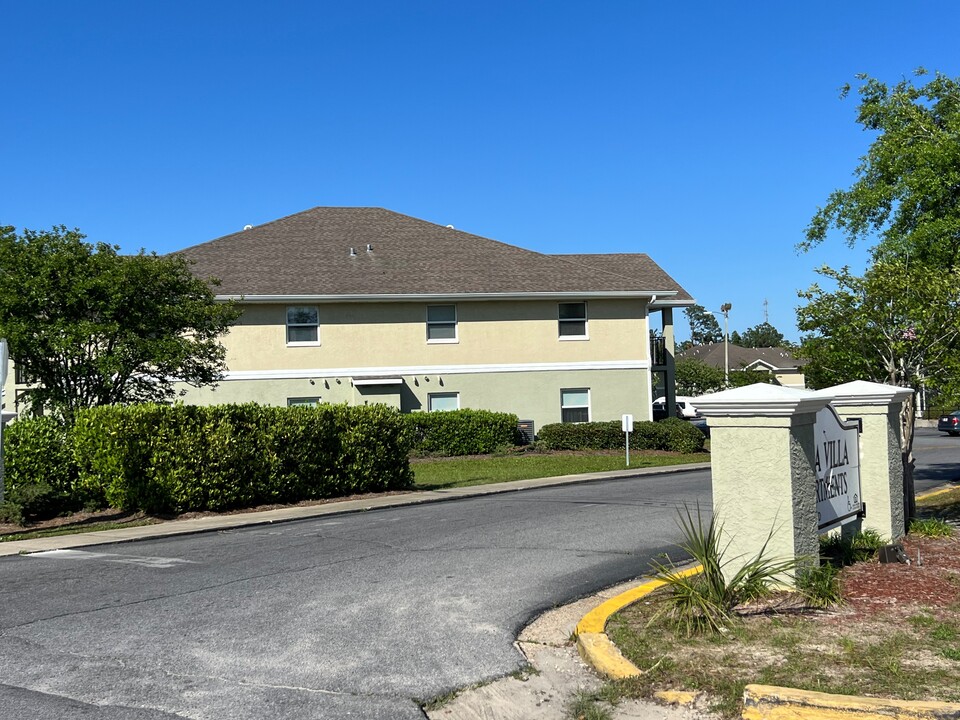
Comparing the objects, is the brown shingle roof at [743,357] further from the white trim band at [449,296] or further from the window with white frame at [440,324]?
the window with white frame at [440,324]

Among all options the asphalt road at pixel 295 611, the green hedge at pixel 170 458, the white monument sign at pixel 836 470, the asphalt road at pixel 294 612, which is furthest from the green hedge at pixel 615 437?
the white monument sign at pixel 836 470

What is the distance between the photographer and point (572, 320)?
3372 cm

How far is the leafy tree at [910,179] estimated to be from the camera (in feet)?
43.1

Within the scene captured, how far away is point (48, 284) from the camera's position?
18047mm

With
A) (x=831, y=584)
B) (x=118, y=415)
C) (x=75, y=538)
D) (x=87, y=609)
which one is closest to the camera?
(x=831, y=584)

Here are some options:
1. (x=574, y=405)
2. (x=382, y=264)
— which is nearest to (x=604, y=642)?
(x=574, y=405)

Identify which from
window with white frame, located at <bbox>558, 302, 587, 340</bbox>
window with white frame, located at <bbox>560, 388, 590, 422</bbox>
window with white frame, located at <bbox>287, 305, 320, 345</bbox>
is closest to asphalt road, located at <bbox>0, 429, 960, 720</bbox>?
window with white frame, located at <bbox>287, 305, 320, 345</bbox>

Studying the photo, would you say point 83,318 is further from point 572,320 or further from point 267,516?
point 572,320

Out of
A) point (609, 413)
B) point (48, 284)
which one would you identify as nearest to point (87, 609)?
point (48, 284)

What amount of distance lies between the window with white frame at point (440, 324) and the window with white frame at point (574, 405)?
444 centimetres

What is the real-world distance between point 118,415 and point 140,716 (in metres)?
11.5

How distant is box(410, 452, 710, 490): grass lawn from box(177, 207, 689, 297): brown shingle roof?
625cm

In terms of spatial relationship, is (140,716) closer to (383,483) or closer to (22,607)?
(22,607)

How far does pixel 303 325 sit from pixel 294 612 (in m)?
24.3
